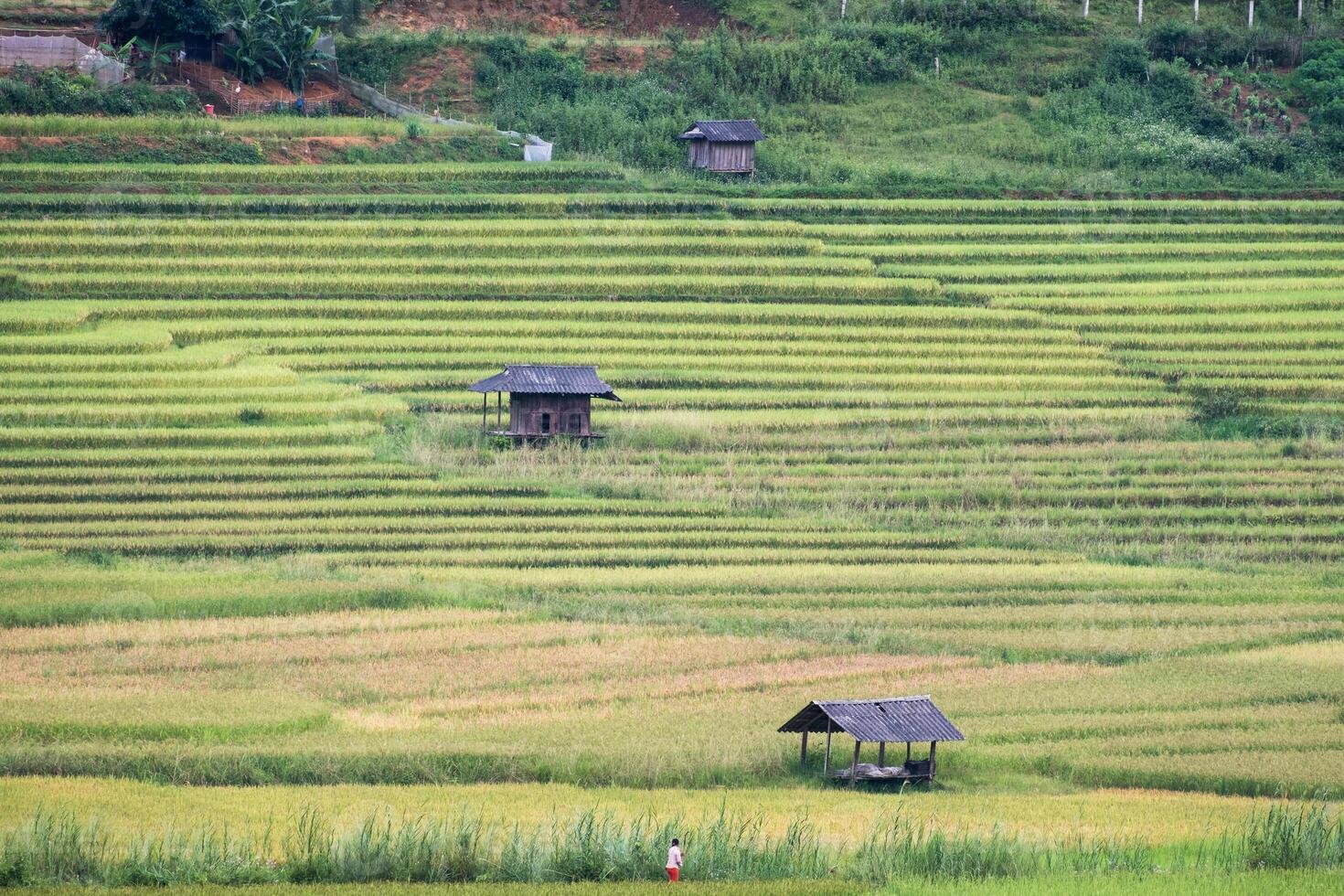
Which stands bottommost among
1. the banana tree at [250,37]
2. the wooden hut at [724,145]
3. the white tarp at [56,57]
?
the wooden hut at [724,145]

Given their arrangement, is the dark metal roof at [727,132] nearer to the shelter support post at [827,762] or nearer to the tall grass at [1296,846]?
the shelter support post at [827,762]

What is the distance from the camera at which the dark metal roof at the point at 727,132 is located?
57.2 m

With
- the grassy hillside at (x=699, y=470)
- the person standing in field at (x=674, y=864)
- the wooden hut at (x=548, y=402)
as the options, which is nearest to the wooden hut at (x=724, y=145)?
the grassy hillside at (x=699, y=470)

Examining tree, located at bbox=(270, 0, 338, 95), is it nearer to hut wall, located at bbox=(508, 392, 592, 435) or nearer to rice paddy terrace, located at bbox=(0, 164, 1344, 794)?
rice paddy terrace, located at bbox=(0, 164, 1344, 794)

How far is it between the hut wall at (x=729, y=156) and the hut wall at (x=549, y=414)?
17.5 metres

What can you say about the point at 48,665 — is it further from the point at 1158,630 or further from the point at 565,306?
the point at 565,306

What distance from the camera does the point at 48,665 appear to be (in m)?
28.6

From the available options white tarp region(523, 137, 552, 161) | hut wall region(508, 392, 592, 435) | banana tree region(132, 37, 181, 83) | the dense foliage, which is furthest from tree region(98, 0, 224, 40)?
hut wall region(508, 392, 592, 435)

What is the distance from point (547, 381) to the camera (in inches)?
1638

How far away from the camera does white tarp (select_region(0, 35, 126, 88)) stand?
56906 mm

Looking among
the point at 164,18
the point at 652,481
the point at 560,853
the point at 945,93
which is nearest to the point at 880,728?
the point at 560,853

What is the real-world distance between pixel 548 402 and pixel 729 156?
18.0 metres

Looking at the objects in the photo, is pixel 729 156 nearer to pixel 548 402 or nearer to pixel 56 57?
pixel 548 402

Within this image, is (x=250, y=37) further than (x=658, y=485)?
Yes
